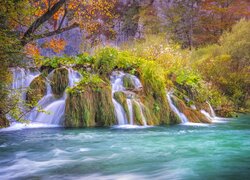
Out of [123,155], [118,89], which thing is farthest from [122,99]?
[123,155]

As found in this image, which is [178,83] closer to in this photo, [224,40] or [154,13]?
[224,40]

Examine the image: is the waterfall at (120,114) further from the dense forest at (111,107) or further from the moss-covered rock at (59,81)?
the moss-covered rock at (59,81)

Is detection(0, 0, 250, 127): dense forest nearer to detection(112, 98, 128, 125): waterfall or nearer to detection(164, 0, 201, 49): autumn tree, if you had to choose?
detection(164, 0, 201, 49): autumn tree

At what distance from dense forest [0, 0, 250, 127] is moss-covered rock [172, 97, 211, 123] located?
0.06 meters

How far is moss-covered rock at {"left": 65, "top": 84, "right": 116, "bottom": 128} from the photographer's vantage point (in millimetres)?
11953

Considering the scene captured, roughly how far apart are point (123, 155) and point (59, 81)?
21.3 feet

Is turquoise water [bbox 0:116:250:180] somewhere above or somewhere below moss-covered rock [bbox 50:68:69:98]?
below

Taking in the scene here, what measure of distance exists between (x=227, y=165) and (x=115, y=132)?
4805 mm

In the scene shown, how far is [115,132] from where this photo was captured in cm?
1049

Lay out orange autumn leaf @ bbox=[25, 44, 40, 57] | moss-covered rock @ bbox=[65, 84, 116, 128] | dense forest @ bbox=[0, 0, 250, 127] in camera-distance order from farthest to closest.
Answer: moss-covered rock @ bbox=[65, 84, 116, 128] < orange autumn leaf @ bbox=[25, 44, 40, 57] < dense forest @ bbox=[0, 0, 250, 127]

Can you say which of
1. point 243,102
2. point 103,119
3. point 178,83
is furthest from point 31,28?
point 243,102

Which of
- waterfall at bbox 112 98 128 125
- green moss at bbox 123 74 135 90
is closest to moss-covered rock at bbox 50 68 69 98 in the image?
waterfall at bbox 112 98 128 125

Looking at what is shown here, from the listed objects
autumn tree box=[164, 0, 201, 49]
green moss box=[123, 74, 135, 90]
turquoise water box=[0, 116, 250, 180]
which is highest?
autumn tree box=[164, 0, 201, 49]

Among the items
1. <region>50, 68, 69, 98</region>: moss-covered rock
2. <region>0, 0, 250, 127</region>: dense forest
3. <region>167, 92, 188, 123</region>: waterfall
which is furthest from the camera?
<region>167, 92, 188, 123</region>: waterfall
